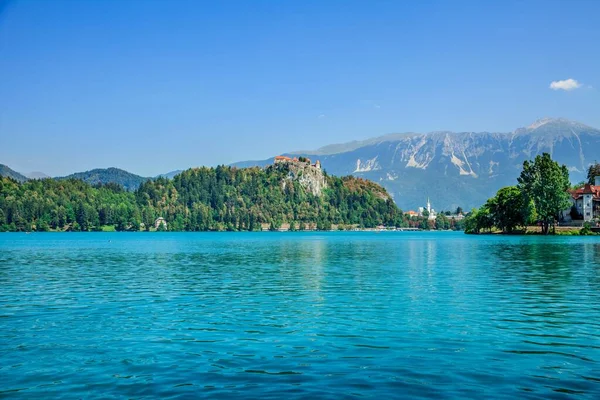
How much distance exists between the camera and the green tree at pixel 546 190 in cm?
15938

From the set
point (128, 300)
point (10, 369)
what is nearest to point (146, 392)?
point (10, 369)

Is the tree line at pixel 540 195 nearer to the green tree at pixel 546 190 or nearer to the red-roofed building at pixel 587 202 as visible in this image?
the green tree at pixel 546 190

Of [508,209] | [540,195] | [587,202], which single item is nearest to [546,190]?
[540,195]

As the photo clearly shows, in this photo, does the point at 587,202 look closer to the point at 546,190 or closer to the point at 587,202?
the point at 587,202

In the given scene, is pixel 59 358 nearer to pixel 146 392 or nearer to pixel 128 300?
pixel 146 392

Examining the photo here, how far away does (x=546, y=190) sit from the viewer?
15988cm

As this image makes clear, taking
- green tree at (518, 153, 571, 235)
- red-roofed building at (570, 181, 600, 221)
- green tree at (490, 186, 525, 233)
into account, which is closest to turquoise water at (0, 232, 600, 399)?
green tree at (518, 153, 571, 235)

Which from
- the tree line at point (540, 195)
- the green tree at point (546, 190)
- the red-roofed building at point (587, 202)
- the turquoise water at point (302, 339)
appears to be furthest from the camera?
the red-roofed building at point (587, 202)

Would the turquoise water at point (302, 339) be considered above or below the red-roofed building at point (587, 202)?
below

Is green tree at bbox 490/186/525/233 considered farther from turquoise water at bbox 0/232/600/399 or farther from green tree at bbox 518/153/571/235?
turquoise water at bbox 0/232/600/399

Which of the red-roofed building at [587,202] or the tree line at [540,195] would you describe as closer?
the tree line at [540,195]

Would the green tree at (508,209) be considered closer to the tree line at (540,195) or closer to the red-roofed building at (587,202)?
the tree line at (540,195)

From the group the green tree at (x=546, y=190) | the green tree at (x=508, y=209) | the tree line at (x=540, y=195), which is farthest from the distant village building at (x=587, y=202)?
Result: the green tree at (x=546, y=190)

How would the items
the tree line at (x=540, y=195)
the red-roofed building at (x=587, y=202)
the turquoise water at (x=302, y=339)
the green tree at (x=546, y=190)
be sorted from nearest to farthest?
the turquoise water at (x=302, y=339) < the green tree at (x=546, y=190) < the tree line at (x=540, y=195) < the red-roofed building at (x=587, y=202)
